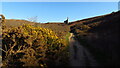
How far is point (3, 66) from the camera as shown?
4984 mm

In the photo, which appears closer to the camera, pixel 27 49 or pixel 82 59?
pixel 27 49

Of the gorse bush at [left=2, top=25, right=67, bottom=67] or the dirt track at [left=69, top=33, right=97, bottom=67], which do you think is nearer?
the dirt track at [left=69, top=33, right=97, bottom=67]

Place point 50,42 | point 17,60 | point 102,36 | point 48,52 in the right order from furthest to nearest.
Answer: point 50,42, point 48,52, point 17,60, point 102,36

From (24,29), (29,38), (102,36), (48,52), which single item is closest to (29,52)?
(29,38)

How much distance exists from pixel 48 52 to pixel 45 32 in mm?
1596

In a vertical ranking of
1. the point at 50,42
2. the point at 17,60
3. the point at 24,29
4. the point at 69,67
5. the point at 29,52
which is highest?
the point at 24,29

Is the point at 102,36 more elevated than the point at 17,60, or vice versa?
the point at 102,36

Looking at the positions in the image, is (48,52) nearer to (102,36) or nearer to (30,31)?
(30,31)

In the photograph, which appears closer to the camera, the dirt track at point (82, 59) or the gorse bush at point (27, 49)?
the dirt track at point (82, 59)

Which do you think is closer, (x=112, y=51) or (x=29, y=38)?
(x=112, y=51)

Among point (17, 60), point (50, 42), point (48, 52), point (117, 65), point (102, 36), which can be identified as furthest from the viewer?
point (50, 42)

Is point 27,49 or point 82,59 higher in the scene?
point 27,49

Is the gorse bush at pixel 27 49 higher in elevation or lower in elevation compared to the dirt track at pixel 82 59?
higher

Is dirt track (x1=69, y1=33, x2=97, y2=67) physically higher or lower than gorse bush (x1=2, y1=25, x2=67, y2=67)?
lower
